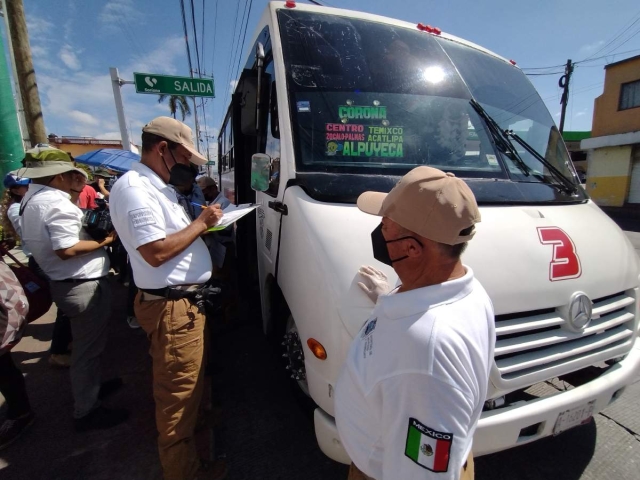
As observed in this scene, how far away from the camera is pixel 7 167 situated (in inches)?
280

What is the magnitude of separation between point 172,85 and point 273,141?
6803 millimetres

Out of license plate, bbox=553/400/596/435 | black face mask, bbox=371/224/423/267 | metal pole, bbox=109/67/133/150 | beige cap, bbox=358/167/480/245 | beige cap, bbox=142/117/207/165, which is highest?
metal pole, bbox=109/67/133/150

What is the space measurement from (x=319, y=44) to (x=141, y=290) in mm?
2052

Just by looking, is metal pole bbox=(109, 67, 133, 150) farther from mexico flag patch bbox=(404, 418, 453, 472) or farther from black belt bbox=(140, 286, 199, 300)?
mexico flag patch bbox=(404, 418, 453, 472)

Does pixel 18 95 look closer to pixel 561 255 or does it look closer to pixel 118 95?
pixel 118 95

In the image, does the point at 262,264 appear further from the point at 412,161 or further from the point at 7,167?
the point at 7,167

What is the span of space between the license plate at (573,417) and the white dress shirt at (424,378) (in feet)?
3.56

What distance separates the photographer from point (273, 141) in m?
2.62

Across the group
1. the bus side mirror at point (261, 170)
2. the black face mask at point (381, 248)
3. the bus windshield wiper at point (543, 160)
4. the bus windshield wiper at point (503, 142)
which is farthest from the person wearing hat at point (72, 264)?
the bus windshield wiper at point (543, 160)

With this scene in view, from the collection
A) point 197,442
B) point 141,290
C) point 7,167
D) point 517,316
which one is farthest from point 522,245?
point 7,167

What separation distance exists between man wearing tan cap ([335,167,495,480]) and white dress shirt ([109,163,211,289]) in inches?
47.5

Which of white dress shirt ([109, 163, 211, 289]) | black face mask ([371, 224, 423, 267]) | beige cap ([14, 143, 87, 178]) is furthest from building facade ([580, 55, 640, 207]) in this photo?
beige cap ([14, 143, 87, 178])

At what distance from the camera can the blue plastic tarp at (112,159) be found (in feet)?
29.0

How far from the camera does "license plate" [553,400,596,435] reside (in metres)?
1.75
